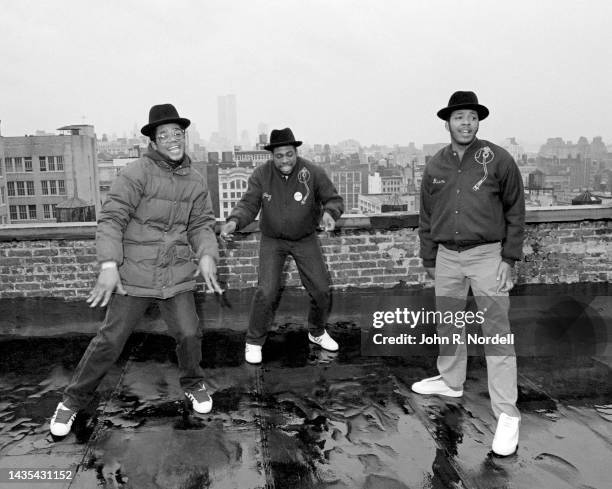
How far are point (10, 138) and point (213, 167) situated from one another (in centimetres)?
5264

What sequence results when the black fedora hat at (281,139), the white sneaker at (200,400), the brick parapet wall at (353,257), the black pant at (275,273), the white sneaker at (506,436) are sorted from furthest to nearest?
the brick parapet wall at (353,257) < the black pant at (275,273) < the black fedora hat at (281,139) < the white sneaker at (200,400) < the white sneaker at (506,436)

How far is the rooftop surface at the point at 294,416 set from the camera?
3.03 metres

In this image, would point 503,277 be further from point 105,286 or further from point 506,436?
point 105,286

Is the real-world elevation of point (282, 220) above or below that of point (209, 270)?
above

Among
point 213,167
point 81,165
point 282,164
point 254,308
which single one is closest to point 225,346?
point 254,308

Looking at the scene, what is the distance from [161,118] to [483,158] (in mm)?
2064

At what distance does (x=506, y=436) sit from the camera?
321 centimetres

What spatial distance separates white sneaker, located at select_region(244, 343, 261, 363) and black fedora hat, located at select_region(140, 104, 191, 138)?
2016 millimetres

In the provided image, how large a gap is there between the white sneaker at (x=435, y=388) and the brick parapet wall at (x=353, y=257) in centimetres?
189

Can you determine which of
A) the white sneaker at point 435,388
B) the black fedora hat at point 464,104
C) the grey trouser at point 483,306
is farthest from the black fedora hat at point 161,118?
the white sneaker at point 435,388

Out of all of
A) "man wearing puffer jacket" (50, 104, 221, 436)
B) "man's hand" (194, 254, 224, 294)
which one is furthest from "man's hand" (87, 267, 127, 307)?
"man's hand" (194, 254, 224, 294)

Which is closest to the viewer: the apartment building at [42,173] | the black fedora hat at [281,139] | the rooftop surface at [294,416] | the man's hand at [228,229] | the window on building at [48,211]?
the rooftop surface at [294,416]

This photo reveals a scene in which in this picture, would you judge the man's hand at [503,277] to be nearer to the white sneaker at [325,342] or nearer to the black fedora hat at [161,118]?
the white sneaker at [325,342]

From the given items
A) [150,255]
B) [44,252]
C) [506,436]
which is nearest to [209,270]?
[150,255]
